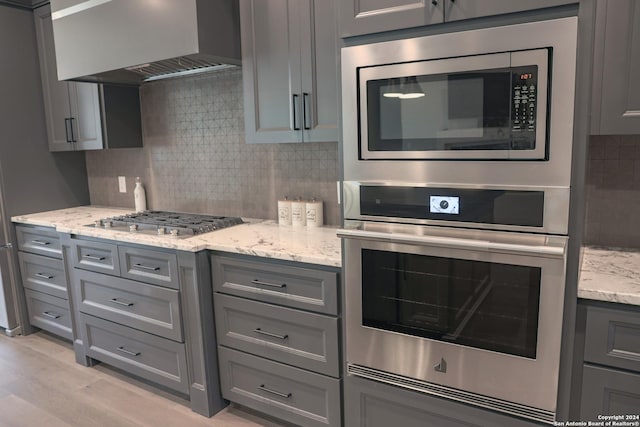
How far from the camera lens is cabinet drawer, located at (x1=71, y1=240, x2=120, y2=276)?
2604mm

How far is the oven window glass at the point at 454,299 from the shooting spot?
151 cm

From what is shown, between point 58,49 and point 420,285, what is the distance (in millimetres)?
2550

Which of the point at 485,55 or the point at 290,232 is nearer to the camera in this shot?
the point at 485,55

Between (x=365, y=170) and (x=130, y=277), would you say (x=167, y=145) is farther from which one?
(x=365, y=170)

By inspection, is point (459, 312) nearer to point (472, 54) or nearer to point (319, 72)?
point (472, 54)

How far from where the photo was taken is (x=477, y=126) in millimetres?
1496

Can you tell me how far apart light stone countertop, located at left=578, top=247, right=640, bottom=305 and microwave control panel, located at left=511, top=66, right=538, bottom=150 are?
19.9 inches

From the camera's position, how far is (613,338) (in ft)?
4.76

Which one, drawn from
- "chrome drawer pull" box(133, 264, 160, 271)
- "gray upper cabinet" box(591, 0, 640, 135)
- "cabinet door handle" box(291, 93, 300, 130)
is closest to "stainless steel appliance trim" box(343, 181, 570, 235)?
"gray upper cabinet" box(591, 0, 640, 135)

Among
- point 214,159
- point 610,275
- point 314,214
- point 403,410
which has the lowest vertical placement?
point 403,410

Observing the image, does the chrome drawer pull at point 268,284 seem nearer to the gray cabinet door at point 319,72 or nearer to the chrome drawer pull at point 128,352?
the gray cabinet door at point 319,72

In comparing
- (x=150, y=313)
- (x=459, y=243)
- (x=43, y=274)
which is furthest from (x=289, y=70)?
(x=43, y=274)

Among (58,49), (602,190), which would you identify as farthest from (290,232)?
(58,49)

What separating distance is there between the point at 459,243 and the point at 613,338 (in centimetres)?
55
